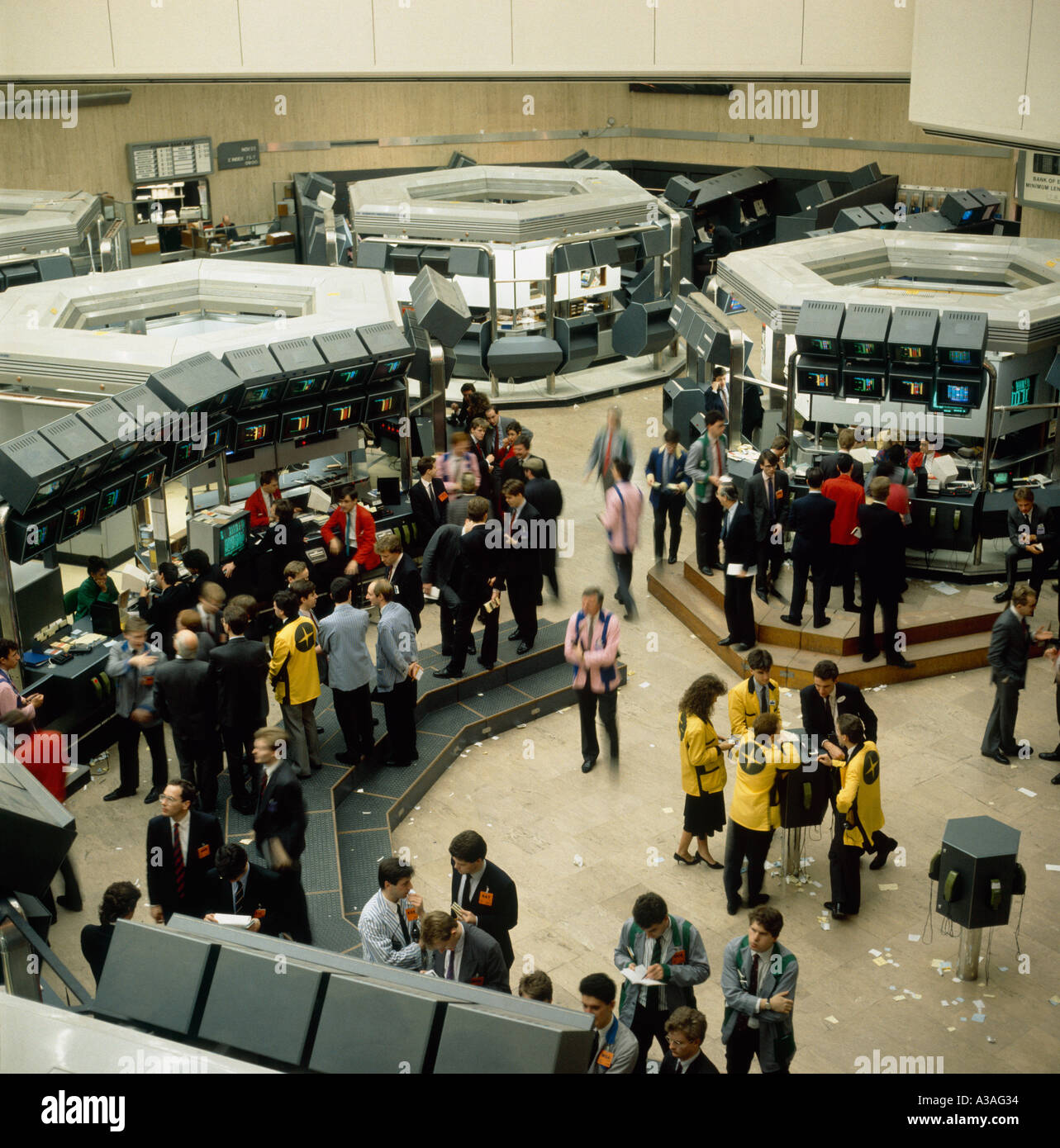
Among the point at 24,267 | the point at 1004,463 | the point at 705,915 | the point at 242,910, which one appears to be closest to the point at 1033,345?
the point at 1004,463

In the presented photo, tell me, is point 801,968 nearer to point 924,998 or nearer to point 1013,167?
point 924,998

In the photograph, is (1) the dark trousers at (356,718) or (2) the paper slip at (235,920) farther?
(1) the dark trousers at (356,718)

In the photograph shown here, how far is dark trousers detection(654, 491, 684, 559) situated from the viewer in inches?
443

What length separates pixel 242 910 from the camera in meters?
6.27

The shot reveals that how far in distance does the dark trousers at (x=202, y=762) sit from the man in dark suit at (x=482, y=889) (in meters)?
2.53

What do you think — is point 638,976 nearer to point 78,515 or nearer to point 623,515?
point 623,515

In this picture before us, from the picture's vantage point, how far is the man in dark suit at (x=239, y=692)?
7824mm

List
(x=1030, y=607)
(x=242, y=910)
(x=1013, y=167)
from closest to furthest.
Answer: (x=242, y=910) → (x=1030, y=607) → (x=1013, y=167)

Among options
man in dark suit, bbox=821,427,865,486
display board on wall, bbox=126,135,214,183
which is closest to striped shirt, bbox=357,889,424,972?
man in dark suit, bbox=821,427,865,486

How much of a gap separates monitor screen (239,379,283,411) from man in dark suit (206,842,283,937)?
4.81 metres

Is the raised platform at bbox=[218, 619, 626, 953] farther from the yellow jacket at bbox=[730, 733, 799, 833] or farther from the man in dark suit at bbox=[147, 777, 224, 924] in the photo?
the yellow jacket at bbox=[730, 733, 799, 833]

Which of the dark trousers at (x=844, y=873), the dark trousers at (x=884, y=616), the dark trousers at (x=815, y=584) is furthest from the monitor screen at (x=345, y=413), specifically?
the dark trousers at (x=844, y=873)

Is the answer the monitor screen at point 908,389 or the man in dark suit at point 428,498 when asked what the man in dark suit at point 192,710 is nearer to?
the man in dark suit at point 428,498
